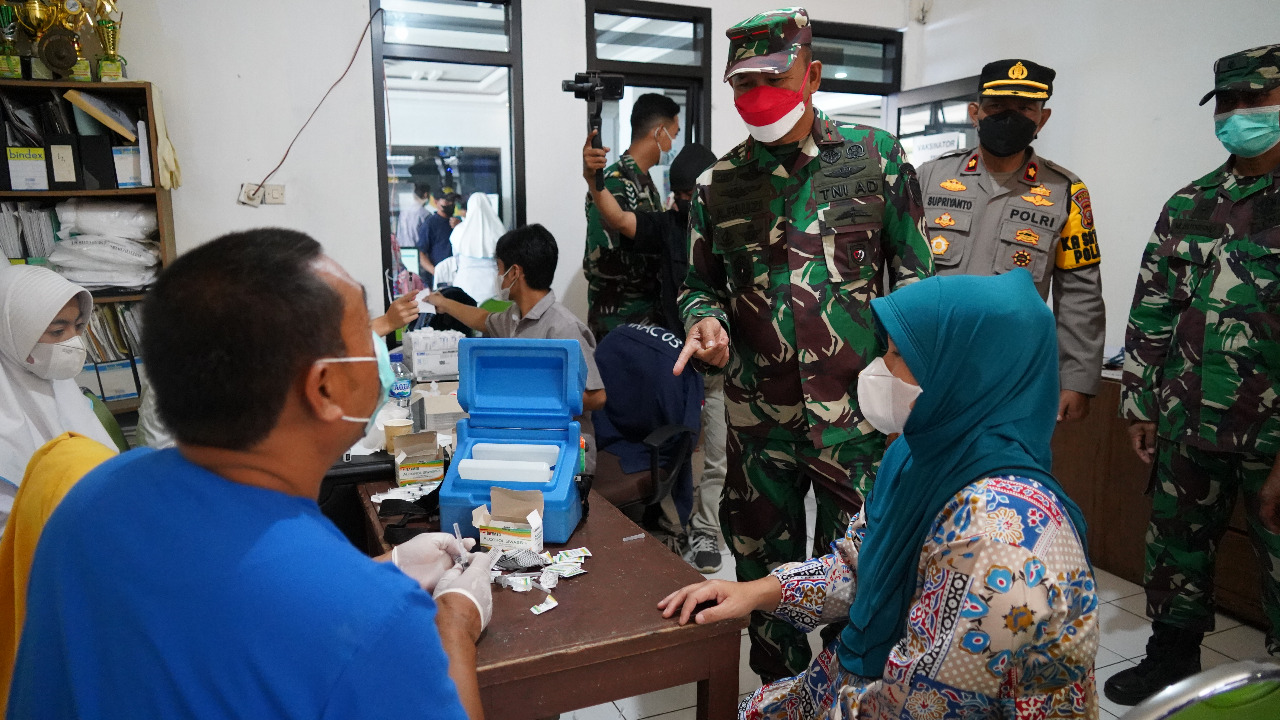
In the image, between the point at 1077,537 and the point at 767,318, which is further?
the point at 767,318

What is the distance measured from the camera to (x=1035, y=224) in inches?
A: 102

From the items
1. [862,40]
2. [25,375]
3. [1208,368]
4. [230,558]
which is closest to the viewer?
[230,558]

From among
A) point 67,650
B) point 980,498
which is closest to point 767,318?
point 980,498

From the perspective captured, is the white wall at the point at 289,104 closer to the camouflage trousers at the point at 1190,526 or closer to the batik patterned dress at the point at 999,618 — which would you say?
the camouflage trousers at the point at 1190,526

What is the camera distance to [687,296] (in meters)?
2.06

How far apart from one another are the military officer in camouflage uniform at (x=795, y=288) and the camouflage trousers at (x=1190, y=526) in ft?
4.05

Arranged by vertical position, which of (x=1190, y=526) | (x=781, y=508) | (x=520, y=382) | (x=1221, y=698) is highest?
(x=520, y=382)

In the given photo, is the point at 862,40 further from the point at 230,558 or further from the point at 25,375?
the point at 230,558

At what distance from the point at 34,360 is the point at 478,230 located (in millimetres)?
2605

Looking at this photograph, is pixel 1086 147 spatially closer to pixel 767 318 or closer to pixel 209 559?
pixel 767 318

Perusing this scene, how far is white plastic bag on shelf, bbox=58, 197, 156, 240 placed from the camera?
326cm

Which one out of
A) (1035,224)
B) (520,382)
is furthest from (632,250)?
(520,382)

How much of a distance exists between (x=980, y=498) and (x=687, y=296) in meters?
1.13

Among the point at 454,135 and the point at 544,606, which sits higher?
the point at 454,135
